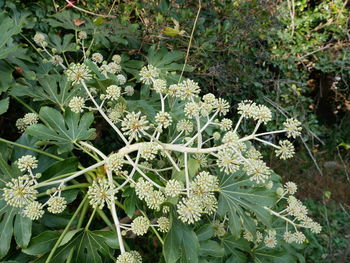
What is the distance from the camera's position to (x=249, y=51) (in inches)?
130

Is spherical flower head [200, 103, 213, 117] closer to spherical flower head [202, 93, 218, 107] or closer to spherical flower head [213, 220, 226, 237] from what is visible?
spherical flower head [202, 93, 218, 107]

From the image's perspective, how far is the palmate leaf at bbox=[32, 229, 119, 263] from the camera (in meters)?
1.31

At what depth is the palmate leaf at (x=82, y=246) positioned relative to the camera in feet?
4.31

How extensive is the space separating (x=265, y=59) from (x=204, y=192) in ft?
9.32

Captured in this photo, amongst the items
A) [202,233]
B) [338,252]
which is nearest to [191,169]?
[202,233]

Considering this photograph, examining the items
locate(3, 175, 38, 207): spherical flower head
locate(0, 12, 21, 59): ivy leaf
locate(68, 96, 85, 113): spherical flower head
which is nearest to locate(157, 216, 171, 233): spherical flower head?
locate(3, 175, 38, 207): spherical flower head

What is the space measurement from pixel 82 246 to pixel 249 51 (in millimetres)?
2609

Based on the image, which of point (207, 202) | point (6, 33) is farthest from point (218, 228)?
point (6, 33)

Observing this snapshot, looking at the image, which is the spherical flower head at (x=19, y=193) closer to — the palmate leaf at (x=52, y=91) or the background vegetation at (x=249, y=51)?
the background vegetation at (x=249, y=51)

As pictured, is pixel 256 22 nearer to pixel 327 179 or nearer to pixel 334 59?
pixel 334 59

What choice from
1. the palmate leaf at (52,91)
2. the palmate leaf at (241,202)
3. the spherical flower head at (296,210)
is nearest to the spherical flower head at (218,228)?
the palmate leaf at (241,202)

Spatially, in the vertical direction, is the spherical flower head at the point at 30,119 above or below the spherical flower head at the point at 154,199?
below

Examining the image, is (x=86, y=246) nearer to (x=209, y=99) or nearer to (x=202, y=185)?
(x=202, y=185)

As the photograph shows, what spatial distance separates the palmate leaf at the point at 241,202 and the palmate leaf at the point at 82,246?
0.51m
